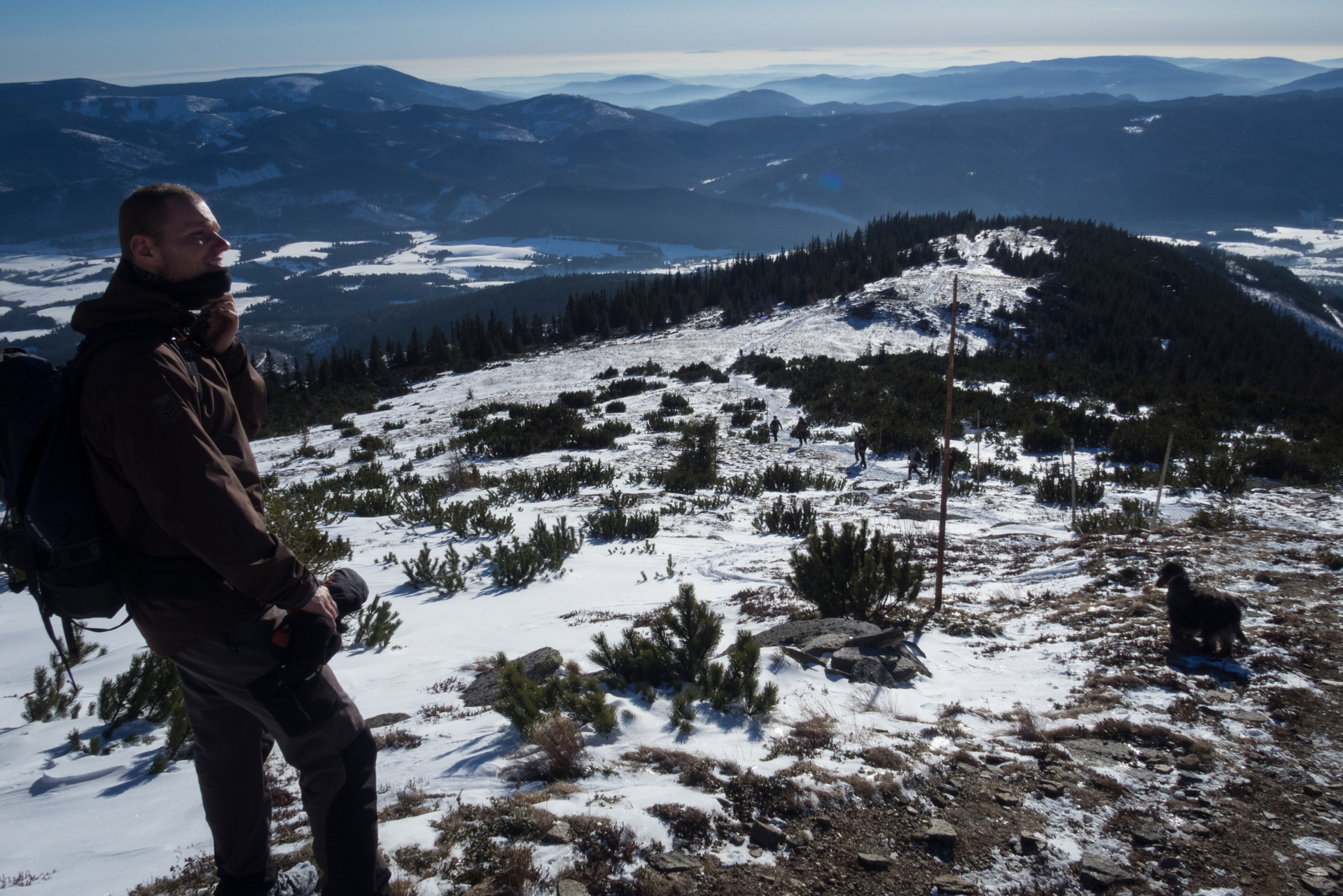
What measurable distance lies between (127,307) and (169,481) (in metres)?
0.55

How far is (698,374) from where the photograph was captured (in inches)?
1068

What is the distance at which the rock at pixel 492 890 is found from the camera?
2230 millimetres

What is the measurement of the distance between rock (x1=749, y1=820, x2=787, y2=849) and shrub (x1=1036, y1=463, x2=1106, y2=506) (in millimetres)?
9337

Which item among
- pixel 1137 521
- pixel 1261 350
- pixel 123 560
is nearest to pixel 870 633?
pixel 123 560

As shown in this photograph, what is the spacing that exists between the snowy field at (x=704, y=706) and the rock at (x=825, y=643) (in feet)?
0.95

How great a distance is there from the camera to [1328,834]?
2.62 meters

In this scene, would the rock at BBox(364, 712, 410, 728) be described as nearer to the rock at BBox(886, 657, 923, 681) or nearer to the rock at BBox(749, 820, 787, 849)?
the rock at BBox(749, 820, 787, 849)

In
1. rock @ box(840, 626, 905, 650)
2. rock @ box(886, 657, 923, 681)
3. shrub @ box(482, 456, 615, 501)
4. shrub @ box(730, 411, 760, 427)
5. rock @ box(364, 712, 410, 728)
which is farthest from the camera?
shrub @ box(730, 411, 760, 427)

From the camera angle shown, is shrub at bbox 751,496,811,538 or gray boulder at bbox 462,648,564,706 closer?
gray boulder at bbox 462,648,564,706

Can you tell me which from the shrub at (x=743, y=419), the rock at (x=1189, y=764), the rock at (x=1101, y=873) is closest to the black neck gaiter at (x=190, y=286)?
the rock at (x=1101, y=873)

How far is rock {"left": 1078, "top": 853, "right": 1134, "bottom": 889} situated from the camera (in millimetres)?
2410

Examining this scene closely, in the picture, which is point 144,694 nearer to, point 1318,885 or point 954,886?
point 954,886

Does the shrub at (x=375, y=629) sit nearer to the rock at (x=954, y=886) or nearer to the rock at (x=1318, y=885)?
the rock at (x=954, y=886)

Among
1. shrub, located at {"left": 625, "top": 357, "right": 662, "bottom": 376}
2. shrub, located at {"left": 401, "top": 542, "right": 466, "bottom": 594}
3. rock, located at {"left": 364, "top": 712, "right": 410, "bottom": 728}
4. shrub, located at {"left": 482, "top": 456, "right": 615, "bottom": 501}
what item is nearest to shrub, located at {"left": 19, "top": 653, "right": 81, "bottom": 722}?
rock, located at {"left": 364, "top": 712, "right": 410, "bottom": 728}
